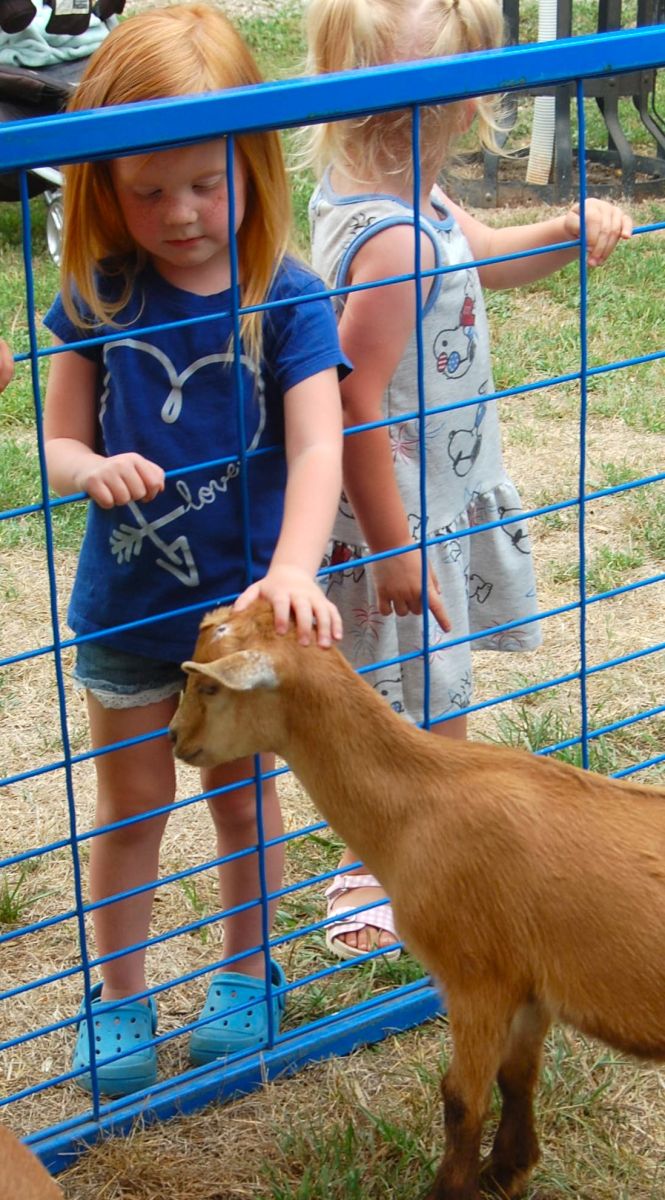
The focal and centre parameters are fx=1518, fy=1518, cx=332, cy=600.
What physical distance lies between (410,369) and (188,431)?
0.56 metres

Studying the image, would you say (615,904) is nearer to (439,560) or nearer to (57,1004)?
(439,560)

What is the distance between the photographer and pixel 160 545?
87.9 inches

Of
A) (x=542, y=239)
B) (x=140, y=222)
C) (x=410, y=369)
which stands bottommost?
(x=410, y=369)

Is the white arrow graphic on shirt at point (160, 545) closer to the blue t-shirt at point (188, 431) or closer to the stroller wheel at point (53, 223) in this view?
the blue t-shirt at point (188, 431)

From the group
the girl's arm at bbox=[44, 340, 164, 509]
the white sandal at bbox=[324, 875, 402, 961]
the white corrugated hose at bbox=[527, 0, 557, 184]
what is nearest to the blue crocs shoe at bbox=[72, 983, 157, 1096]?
the white sandal at bbox=[324, 875, 402, 961]

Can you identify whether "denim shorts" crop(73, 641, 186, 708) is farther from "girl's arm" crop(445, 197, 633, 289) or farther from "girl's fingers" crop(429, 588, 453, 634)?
"girl's arm" crop(445, 197, 633, 289)

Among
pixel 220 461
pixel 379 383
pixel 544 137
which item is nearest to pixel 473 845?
pixel 220 461

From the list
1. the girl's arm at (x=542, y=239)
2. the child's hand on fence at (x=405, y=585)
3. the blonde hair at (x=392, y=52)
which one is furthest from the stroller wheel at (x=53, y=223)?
the child's hand on fence at (x=405, y=585)

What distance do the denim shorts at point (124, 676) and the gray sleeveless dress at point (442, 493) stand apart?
1.29 feet

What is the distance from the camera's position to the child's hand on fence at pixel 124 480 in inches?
77.5

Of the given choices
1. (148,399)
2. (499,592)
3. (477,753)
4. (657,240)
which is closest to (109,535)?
(148,399)

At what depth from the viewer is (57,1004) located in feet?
9.04

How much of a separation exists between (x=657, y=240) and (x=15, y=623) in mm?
3842

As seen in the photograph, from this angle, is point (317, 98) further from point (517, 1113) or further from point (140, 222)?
point (517, 1113)
